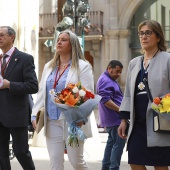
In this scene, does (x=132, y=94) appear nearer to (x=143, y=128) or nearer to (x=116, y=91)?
(x=143, y=128)

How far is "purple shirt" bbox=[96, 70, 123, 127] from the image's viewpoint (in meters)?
9.23

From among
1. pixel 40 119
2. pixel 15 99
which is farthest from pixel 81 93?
pixel 15 99

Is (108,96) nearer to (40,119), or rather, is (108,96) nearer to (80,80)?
(80,80)

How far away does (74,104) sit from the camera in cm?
651

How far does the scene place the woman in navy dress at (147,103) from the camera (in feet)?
19.0

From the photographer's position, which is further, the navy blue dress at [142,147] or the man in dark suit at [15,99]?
the man in dark suit at [15,99]

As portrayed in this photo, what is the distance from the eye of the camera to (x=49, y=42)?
20.0 m

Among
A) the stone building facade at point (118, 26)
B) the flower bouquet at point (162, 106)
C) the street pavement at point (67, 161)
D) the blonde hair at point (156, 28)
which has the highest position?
the stone building facade at point (118, 26)

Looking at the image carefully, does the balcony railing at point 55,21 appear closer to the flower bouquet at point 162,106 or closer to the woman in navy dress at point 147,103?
the woman in navy dress at point 147,103

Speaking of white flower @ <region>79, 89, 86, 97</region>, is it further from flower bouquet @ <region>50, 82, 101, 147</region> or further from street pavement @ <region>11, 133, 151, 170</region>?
street pavement @ <region>11, 133, 151, 170</region>

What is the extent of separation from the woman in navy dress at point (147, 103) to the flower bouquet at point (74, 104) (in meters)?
0.54

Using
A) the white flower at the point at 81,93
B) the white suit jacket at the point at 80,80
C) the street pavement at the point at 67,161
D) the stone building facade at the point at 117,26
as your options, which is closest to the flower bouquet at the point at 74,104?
the white flower at the point at 81,93

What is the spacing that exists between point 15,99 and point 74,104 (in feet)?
3.52

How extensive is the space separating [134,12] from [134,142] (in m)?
29.4
